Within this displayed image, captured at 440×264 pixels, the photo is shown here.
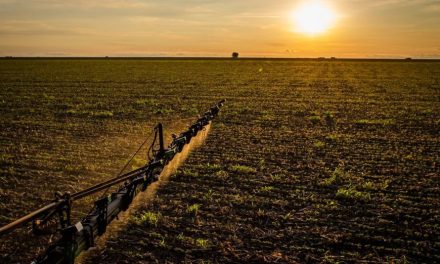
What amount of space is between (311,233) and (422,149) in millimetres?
6548

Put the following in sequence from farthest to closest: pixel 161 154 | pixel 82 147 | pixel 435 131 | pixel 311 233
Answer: pixel 435 131 → pixel 82 147 → pixel 161 154 → pixel 311 233

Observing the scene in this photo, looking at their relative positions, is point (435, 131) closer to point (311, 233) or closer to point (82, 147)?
point (311, 233)

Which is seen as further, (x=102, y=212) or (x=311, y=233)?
(x=311, y=233)

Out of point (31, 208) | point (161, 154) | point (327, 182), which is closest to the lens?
point (31, 208)

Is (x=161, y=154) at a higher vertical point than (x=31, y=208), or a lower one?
higher

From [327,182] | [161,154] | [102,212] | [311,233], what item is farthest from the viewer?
[327,182]

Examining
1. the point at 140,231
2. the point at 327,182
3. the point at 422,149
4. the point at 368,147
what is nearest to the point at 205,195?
the point at 140,231

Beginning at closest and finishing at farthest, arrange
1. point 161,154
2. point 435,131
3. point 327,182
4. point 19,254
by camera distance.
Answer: point 19,254, point 161,154, point 327,182, point 435,131

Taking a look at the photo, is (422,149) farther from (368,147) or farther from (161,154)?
(161,154)

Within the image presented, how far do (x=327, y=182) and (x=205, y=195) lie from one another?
8.93 feet

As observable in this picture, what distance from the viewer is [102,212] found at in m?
4.25

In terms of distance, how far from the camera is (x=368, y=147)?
10.4m

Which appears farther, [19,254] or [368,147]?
[368,147]

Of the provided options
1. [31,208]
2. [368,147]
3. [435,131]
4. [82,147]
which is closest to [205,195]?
[31,208]
